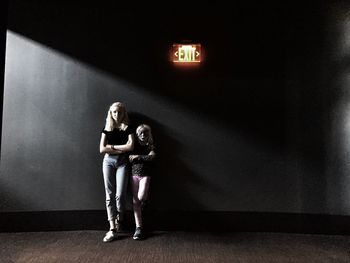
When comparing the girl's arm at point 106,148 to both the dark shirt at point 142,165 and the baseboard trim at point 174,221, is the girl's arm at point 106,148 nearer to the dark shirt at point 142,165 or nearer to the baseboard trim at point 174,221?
the dark shirt at point 142,165

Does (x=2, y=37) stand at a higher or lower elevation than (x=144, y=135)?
higher

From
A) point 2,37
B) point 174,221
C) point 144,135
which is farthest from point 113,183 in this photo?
point 2,37

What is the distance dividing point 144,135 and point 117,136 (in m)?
0.33

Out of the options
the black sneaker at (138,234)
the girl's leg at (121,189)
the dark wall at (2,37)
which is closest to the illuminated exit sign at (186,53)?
the girl's leg at (121,189)

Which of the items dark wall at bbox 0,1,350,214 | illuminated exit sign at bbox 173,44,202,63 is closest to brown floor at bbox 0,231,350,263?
dark wall at bbox 0,1,350,214

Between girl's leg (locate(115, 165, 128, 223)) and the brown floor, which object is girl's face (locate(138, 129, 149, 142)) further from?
the brown floor

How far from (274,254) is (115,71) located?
2.86 metres

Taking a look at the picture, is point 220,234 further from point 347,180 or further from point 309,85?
point 309,85

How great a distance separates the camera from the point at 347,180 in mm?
3779

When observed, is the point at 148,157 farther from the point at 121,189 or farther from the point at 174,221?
the point at 174,221

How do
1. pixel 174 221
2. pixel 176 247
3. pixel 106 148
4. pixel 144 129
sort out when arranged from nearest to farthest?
pixel 176 247
pixel 106 148
pixel 144 129
pixel 174 221

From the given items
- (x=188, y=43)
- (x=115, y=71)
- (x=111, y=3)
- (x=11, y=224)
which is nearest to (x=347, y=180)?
(x=188, y=43)

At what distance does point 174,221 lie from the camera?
384 centimetres

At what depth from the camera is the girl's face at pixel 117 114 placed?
11.5 ft
